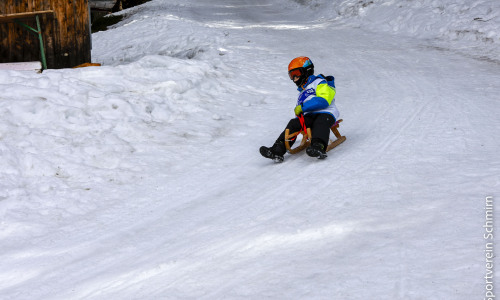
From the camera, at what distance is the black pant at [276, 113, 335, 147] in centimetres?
572

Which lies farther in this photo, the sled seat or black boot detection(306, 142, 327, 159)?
the sled seat

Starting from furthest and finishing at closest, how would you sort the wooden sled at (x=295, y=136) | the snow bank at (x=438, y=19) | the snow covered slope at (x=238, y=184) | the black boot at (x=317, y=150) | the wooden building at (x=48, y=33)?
the snow bank at (x=438, y=19) → the wooden building at (x=48, y=33) → the wooden sled at (x=295, y=136) → the black boot at (x=317, y=150) → the snow covered slope at (x=238, y=184)

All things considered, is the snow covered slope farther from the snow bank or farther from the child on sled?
the snow bank

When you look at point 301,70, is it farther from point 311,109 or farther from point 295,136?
point 295,136

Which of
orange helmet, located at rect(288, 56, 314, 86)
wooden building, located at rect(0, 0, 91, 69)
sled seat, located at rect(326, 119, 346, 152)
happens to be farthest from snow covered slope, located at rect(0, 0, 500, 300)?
wooden building, located at rect(0, 0, 91, 69)

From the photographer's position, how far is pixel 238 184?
539 cm

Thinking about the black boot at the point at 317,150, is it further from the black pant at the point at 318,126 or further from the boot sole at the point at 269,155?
the boot sole at the point at 269,155

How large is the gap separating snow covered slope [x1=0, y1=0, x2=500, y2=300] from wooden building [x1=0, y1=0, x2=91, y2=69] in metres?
2.40

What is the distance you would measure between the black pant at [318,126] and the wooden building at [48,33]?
592 centimetres

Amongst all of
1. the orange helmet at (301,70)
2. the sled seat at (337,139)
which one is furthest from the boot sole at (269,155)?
the orange helmet at (301,70)

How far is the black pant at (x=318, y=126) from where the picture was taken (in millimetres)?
5719

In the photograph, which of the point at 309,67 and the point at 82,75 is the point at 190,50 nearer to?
the point at 82,75

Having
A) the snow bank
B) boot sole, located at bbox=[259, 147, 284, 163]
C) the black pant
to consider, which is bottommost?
boot sole, located at bbox=[259, 147, 284, 163]

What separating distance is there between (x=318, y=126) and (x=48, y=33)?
23.3 ft
